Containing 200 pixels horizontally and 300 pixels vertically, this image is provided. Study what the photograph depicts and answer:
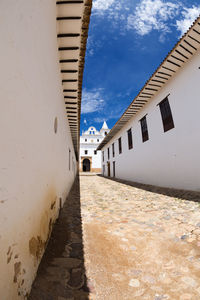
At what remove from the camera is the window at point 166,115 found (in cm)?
762

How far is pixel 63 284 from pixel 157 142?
8375 mm

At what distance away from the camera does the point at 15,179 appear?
1.18 meters

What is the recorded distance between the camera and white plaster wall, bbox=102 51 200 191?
6172 millimetres

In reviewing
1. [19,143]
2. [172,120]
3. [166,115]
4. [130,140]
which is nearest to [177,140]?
[172,120]

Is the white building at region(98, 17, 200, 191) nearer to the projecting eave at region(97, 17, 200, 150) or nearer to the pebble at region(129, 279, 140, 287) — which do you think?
the projecting eave at region(97, 17, 200, 150)

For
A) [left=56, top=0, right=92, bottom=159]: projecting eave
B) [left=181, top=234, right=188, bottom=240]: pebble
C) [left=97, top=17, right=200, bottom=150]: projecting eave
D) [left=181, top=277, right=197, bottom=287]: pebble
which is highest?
[left=97, top=17, right=200, bottom=150]: projecting eave

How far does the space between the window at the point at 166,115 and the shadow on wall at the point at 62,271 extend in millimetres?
7068

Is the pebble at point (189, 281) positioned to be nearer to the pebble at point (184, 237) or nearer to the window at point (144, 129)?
the pebble at point (184, 237)

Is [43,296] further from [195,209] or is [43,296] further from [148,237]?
[195,209]

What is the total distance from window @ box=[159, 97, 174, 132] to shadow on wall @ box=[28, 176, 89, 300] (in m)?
7.07

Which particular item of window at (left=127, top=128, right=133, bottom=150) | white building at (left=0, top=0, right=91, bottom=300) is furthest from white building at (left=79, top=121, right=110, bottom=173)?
white building at (left=0, top=0, right=91, bottom=300)

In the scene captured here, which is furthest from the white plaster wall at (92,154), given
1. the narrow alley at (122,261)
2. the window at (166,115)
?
the narrow alley at (122,261)

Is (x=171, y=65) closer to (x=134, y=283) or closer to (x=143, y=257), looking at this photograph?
(x=143, y=257)

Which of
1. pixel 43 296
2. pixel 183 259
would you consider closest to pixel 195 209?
pixel 183 259
